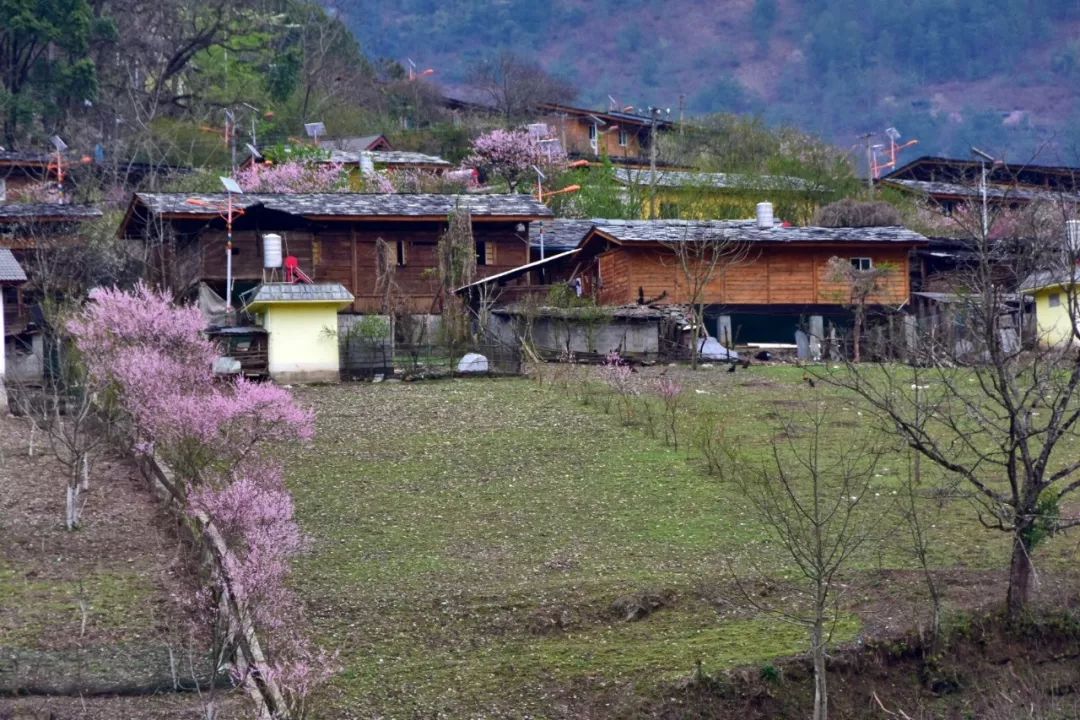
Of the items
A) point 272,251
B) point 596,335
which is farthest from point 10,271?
point 596,335

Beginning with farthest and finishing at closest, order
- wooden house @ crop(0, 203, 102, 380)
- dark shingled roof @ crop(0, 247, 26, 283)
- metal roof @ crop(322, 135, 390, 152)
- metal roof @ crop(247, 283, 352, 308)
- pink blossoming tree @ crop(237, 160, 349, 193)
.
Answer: metal roof @ crop(322, 135, 390, 152) < pink blossoming tree @ crop(237, 160, 349, 193) < wooden house @ crop(0, 203, 102, 380) < dark shingled roof @ crop(0, 247, 26, 283) < metal roof @ crop(247, 283, 352, 308)

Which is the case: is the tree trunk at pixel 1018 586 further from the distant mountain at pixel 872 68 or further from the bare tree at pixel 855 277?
the distant mountain at pixel 872 68

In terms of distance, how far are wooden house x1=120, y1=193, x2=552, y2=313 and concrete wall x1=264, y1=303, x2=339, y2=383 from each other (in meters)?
6.80

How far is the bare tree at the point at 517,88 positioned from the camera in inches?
2958

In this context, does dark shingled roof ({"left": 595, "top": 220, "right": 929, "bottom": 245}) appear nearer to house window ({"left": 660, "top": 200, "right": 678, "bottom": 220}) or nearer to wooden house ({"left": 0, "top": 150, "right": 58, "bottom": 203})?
house window ({"left": 660, "top": 200, "right": 678, "bottom": 220})

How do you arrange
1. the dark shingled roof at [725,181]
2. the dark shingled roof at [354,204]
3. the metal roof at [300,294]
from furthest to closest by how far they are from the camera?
the dark shingled roof at [725,181]
the dark shingled roof at [354,204]
the metal roof at [300,294]

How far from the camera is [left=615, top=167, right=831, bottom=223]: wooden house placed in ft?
170

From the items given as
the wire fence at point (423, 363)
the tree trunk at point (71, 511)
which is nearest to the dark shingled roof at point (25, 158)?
the wire fence at point (423, 363)

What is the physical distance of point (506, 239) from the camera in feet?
143

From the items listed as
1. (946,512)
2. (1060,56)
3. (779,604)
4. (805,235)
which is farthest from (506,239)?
(1060,56)

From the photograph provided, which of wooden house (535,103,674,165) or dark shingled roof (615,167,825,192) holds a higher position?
wooden house (535,103,674,165)

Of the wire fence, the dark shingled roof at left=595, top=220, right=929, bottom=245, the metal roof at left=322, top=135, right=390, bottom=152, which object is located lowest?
the wire fence

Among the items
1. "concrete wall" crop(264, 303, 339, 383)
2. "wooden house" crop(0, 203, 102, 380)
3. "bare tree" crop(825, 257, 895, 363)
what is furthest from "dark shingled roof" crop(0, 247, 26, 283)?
"bare tree" crop(825, 257, 895, 363)

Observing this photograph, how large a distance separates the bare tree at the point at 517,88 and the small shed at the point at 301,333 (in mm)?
41359
